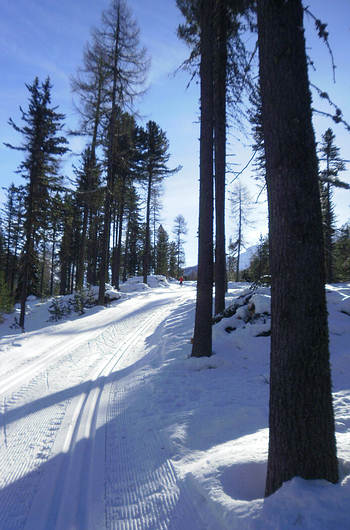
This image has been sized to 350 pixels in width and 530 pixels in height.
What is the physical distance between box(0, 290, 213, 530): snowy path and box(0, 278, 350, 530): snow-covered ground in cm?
1

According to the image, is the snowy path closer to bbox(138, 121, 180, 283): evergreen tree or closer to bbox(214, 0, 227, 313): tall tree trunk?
bbox(214, 0, 227, 313): tall tree trunk

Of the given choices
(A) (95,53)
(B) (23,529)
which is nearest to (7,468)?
(B) (23,529)

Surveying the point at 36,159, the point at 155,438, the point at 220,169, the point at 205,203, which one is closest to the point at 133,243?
the point at 36,159

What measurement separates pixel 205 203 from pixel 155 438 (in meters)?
4.89

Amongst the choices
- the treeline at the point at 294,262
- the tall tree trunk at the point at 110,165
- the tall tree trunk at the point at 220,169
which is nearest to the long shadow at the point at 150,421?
the treeline at the point at 294,262

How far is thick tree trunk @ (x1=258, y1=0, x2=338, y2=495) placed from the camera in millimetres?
2031

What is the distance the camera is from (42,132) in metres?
15.6

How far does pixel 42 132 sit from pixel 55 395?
51.5 ft

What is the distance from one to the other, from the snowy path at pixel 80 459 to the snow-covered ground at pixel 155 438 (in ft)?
0.04

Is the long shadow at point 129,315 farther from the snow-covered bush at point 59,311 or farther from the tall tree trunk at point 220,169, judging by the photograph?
the tall tree trunk at point 220,169

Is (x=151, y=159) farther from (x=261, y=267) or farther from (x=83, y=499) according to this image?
(x=83, y=499)

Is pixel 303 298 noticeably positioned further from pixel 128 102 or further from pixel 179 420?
pixel 128 102

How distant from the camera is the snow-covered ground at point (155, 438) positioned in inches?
84.4

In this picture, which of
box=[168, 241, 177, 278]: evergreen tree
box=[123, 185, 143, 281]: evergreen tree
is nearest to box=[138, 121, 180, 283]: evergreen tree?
box=[123, 185, 143, 281]: evergreen tree
